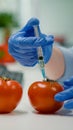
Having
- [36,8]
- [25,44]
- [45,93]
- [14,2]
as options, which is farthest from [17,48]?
[14,2]

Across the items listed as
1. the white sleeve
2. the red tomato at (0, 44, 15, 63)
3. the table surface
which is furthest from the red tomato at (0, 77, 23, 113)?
the red tomato at (0, 44, 15, 63)

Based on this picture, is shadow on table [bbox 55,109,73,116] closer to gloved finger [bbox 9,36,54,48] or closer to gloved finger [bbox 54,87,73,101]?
gloved finger [bbox 54,87,73,101]

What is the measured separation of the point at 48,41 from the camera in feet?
2.93

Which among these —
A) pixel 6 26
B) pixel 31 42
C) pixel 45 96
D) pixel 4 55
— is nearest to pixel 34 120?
pixel 45 96

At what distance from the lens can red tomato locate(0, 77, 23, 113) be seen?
85cm

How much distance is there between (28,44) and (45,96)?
0.15 metres

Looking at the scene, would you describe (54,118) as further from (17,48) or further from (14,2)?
(14,2)

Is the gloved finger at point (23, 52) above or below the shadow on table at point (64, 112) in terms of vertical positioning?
above

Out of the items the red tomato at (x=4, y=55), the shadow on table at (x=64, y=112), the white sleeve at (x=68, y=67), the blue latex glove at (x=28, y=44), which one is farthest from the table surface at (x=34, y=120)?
the red tomato at (x=4, y=55)

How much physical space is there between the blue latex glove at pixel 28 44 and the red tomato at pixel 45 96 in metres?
0.11

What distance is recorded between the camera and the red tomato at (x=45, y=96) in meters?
0.87

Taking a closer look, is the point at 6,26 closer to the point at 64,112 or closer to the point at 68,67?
the point at 68,67

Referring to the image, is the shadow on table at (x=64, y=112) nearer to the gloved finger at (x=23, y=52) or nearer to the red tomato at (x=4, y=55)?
the gloved finger at (x=23, y=52)

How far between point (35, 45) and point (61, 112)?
0.20 m
